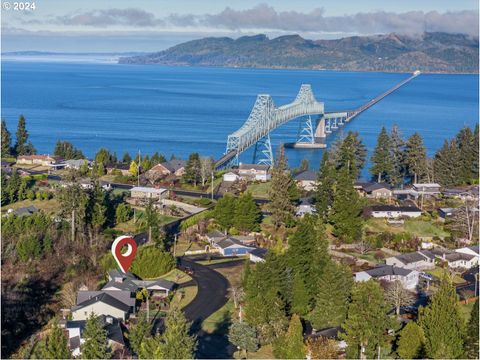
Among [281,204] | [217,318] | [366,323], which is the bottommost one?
[217,318]

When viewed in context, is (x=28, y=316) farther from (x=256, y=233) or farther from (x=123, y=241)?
(x=256, y=233)

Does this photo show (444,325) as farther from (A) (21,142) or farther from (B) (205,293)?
(A) (21,142)

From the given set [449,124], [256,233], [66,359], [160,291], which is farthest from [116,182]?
[449,124]

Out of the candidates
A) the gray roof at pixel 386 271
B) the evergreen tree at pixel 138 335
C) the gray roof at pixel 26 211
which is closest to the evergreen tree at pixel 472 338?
the gray roof at pixel 386 271

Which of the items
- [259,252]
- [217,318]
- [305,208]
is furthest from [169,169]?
[217,318]

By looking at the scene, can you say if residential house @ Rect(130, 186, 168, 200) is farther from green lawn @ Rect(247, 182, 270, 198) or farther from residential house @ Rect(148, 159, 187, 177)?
green lawn @ Rect(247, 182, 270, 198)
